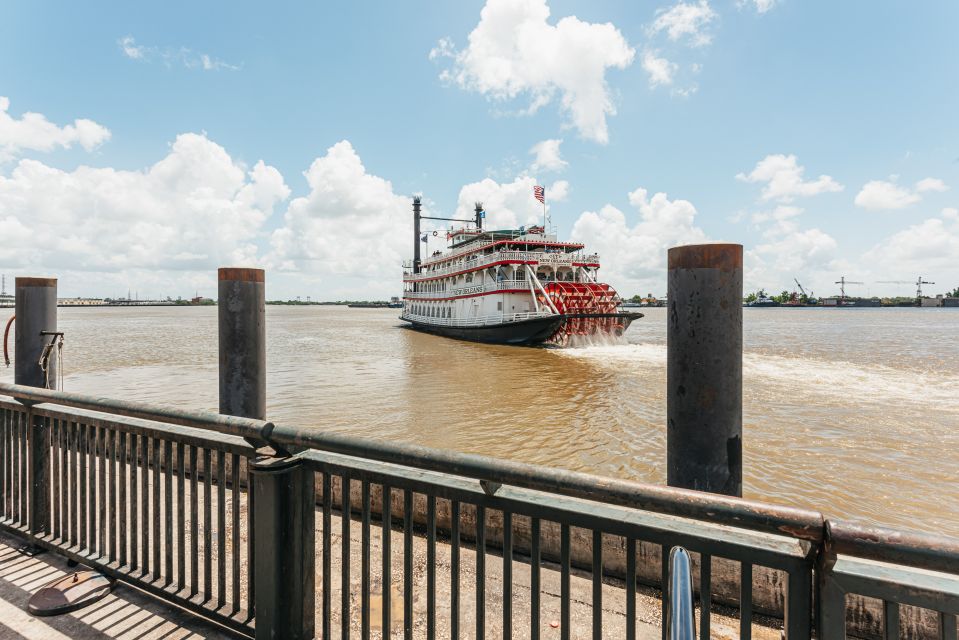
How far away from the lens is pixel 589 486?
1.61 metres

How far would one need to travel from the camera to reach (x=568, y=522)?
1704mm

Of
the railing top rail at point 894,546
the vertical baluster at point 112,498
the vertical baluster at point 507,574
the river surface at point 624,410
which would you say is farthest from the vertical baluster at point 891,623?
the river surface at point 624,410

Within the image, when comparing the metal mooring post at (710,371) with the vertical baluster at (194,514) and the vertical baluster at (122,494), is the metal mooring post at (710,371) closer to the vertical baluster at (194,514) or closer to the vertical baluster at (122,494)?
the vertical baluster at (194,514)

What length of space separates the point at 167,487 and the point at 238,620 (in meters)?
0.85

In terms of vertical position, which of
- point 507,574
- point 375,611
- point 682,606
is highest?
point 682,606

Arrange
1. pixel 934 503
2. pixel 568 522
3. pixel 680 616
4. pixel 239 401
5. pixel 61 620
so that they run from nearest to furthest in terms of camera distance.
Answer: pixel 680 616, pixel 568 522, pixel 61 620, pixel 239 401, pixel 934 503

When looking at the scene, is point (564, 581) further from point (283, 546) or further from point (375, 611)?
point (375, 611)

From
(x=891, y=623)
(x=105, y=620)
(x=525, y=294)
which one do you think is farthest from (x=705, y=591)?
(x=525, y=294)

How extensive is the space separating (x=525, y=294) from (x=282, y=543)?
28.7 meters

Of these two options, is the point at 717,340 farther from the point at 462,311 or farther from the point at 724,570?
the point at 462,311

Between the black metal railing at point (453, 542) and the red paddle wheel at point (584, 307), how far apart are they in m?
24.0

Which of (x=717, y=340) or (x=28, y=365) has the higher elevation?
(x=717, y=340)

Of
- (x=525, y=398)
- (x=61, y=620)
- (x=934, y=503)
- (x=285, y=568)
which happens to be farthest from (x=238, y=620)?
(x=525, y=398)

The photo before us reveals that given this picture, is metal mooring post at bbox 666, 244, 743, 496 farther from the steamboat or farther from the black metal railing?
the steamboat
